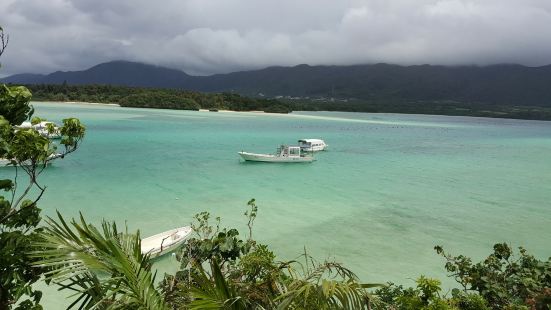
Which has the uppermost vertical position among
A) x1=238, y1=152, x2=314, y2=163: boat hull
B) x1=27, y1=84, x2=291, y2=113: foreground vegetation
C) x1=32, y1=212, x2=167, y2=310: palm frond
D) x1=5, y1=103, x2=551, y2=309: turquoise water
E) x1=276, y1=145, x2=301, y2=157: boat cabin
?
x1=27, y1=84, x2=291, y2=113: foreground vegetation

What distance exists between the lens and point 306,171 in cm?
2402

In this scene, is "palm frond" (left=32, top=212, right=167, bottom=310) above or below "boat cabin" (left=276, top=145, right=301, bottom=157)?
above

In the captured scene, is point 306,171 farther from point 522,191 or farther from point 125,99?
point 125,99

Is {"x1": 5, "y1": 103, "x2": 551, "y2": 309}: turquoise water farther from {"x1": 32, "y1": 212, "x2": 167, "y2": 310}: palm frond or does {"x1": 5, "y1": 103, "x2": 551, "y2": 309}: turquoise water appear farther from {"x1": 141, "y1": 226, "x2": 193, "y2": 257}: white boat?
{"x1": 32, "y1": 212, "x2": 167, "y2": 310}: palm frond

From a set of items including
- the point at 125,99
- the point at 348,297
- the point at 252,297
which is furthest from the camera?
the point at 125,99

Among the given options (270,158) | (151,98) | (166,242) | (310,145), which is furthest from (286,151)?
(151,98)

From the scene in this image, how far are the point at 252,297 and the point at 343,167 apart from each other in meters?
23.6

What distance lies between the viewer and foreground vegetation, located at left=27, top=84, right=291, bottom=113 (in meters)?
92.1

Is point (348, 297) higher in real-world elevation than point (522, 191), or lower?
higher

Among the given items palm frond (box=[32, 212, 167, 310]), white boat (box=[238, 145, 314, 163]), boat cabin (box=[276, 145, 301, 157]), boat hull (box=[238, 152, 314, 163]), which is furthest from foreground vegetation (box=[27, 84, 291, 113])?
palm frond (box=[32, 212, 167, 310])

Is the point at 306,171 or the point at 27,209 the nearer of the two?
the point at 27,209

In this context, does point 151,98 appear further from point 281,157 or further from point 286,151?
point 281,157

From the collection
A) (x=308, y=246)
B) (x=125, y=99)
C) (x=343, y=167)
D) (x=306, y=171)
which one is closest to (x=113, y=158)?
(x=306, y=171)

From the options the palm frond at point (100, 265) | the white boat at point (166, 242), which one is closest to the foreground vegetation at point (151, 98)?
the white boat at point (166, 242)
